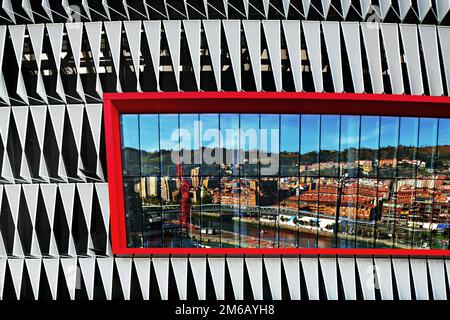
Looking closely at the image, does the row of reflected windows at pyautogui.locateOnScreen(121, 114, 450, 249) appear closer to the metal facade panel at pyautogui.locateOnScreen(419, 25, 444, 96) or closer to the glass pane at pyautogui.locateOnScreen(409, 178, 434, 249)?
the glass pane at pyautogui.locateOnScreen(409, 178, 434, 249)

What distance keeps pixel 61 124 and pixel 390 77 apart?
1484 cm

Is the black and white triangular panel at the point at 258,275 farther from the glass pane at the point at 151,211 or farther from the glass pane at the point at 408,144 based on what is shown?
the glass pane at the point at 408,144

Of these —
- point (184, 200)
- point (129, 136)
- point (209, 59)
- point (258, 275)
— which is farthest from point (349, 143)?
point (129, 136)

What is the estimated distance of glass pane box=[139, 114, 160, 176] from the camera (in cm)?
1514

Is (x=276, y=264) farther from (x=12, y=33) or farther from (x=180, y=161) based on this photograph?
(x=12, y=33)

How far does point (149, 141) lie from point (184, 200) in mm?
3091

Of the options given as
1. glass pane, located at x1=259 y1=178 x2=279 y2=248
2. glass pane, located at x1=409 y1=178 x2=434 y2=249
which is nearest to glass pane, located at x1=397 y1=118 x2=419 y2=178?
glass pane, located at x1=409 y1=178 x2=434 y2=249

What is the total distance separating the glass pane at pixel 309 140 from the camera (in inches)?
593

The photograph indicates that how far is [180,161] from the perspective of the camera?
1517 cm

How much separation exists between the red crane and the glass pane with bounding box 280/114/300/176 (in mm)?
4369

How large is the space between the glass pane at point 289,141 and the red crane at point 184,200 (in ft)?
14.3

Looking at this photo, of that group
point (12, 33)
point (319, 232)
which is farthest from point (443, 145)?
point (12, 33)

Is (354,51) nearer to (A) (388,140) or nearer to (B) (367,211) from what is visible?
(A) (388,140)

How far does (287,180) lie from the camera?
15.2m
